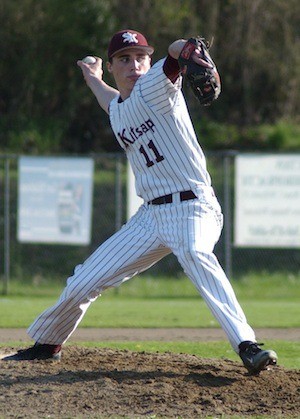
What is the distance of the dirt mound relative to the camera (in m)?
5.43

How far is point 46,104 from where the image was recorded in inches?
901

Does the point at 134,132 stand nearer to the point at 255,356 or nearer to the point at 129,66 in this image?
the point at 129,66

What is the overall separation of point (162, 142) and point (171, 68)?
0.53m

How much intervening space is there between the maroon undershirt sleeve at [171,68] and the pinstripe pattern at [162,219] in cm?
5

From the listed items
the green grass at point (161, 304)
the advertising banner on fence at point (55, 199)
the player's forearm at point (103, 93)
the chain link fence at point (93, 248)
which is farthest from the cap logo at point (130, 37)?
the chain link fence at point (93, 248)

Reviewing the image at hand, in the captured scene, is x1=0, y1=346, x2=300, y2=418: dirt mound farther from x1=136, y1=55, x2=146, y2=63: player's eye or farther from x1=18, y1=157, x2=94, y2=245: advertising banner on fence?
x1=18, y1=157, x2=94, y2=245: advertising banner on fence

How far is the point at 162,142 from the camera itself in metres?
6.07

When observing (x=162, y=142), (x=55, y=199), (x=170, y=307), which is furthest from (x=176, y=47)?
(x=55, y=199)

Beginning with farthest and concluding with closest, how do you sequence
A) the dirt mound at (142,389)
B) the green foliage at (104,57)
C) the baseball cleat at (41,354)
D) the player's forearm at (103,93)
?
the green foliage at (104,57) < the player's forearm at (103,93) < the baseball cleat at (41,354) < the dirt mound at (142,389)

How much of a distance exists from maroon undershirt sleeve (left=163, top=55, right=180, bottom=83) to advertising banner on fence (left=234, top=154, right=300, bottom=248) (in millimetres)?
9299

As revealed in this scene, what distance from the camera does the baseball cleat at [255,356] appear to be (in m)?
5.75

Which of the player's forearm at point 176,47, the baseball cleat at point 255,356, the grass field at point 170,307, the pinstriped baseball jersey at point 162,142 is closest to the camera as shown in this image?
the player's forearm at point 176,47

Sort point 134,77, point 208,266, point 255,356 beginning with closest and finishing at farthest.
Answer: point 255,356
point 208,266
point 134,77

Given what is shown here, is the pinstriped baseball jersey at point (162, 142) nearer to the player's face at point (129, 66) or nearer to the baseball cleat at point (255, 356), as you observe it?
the player's face at point (129, 66)
